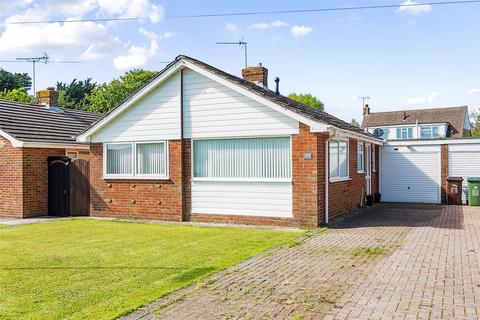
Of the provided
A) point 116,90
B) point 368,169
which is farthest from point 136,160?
point 116,90

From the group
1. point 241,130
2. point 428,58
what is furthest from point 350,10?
point 241,130

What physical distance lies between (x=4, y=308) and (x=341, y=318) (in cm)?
418

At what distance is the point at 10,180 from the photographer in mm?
15445

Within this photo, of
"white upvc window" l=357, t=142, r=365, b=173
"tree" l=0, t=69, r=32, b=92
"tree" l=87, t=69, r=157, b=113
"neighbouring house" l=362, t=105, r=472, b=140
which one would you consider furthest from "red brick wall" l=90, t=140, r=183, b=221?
"tree" l=0, t=69, r=32, b=92

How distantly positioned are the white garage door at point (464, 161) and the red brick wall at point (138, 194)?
12.6 m

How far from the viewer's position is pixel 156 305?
18.0 feet

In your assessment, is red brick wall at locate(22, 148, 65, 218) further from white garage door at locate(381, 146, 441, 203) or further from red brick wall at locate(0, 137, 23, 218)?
white garage door at locate(381, 146, 441, 203)

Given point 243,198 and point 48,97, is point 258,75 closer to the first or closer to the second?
point 243,198

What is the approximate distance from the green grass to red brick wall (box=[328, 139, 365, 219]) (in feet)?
8.64

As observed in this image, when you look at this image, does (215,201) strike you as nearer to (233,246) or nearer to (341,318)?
(233,246)

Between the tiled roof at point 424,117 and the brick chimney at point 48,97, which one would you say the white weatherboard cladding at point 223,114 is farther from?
the tiled roof at point 424,117

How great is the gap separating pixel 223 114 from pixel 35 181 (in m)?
7.65

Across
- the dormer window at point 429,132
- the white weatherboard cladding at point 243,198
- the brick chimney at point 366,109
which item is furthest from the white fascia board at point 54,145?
the brick chimney at point 366,109

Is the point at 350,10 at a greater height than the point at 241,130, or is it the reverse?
the point at 350,10
